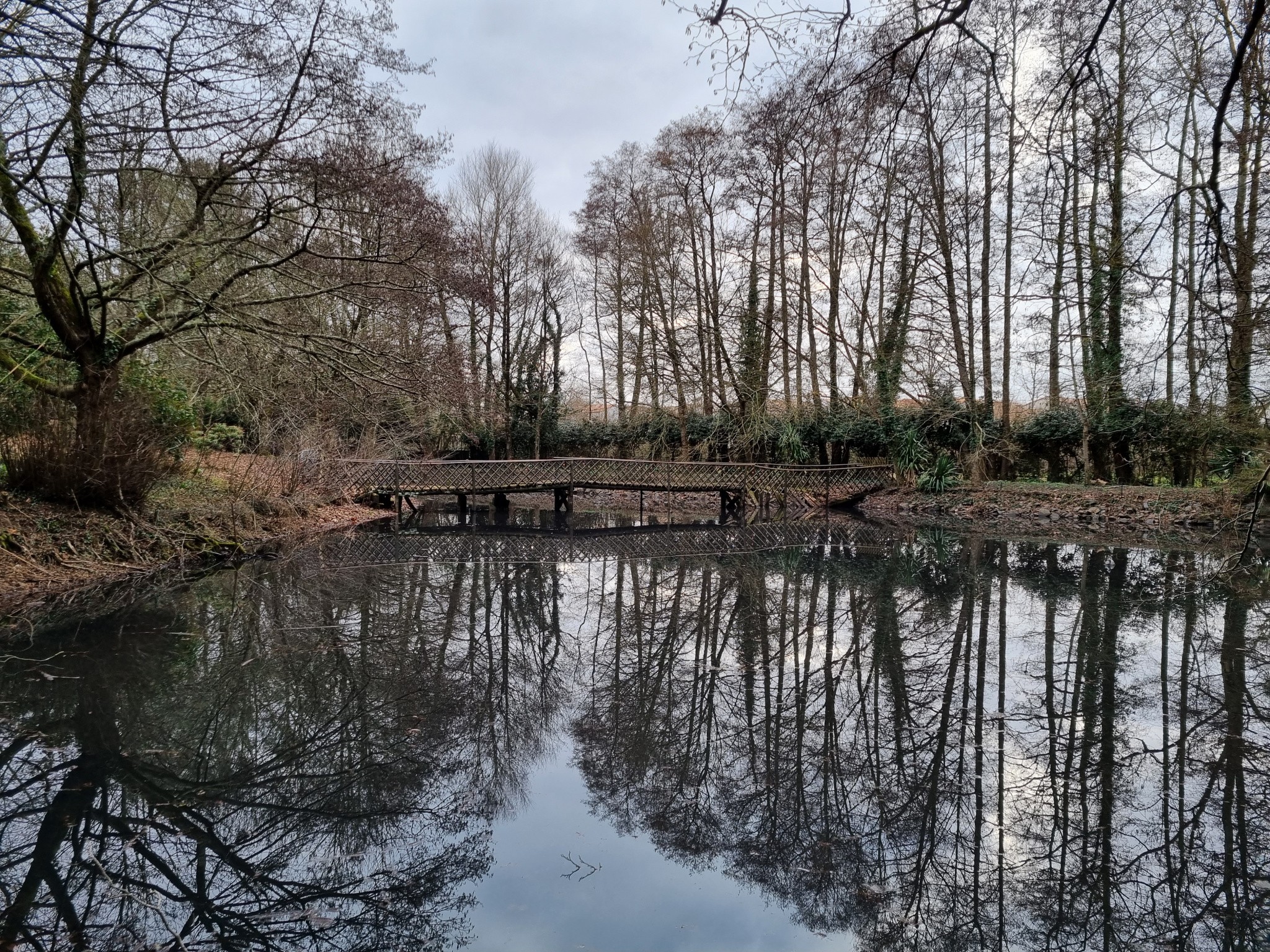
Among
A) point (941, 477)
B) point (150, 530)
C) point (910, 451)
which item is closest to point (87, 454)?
point (150, 530)

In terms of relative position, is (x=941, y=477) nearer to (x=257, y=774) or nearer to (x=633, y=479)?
(x=633, y=479)

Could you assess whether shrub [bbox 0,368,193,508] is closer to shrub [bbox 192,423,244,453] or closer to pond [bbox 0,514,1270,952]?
pond [bbox 0,514,1270,952]

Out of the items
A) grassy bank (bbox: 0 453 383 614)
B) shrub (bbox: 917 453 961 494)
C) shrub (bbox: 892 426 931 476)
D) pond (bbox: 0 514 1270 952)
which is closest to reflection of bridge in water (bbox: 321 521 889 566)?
grassy bank (bbox: 0 453 383 614)

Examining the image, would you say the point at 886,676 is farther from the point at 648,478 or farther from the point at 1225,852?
the point at 648,478

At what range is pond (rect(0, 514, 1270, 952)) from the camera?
2.29 metres

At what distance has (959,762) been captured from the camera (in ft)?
10.9

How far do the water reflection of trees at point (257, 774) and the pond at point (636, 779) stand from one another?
0.02m

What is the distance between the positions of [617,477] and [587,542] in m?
6.00

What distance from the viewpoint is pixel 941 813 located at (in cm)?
288

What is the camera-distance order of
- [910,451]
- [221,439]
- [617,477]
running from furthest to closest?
[617,477], [910,451], [221,439]

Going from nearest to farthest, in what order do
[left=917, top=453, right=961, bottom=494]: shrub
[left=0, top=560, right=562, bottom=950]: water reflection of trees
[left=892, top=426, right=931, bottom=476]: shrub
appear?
[left=0, top=560, right=562, bottom=950]: water reflection of trees
[left=917, top=453, right=961, bottom=494]: shrub
[left=892, top=426, right=931, bottom=476]: shrub

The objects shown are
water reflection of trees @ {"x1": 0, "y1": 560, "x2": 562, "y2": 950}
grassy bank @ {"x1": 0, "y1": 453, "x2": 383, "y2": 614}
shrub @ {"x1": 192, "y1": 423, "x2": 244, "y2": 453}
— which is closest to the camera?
water reflection of trees @ {"x1": 0, "y1": 560, "x2": 562, "y2": 950}

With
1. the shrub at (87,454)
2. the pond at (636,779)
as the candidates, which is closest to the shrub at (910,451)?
the pond at (636,779)

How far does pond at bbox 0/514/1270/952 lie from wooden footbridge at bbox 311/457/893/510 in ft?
32.7
